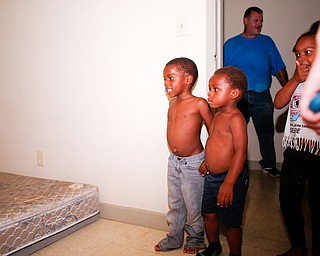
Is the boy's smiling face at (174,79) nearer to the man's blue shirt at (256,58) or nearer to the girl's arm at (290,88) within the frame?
the girl's arm at (290,88)

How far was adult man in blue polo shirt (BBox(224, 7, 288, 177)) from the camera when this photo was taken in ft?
9.07

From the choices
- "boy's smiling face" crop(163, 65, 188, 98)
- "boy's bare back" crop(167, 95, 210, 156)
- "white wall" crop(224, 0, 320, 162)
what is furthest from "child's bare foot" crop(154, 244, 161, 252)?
"white wall" crop(224, 0, 320, 162)

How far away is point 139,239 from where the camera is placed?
179cm

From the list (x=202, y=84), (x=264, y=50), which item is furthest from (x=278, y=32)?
(x=202, y=84)

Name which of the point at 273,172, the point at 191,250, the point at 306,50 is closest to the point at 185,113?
the point at 306,50

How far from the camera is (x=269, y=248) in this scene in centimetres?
166

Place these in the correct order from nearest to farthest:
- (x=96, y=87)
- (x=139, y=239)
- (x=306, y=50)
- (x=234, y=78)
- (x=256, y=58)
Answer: (x=306, y=50), (x=234, y=78), (x=139, y=239), (x=96, y=87), (x=256, y=58)

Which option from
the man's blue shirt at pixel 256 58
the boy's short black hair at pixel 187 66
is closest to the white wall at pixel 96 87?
the boy's short black hair at pixel 187 66

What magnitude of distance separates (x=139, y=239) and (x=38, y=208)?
57 centimetres

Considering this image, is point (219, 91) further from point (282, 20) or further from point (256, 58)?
point (282, 20)

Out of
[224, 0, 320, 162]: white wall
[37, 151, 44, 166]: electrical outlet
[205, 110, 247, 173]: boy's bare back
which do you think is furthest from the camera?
[224, 0, 320, 162]: white wall

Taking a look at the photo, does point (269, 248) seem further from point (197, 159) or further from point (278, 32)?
point (278, 32)

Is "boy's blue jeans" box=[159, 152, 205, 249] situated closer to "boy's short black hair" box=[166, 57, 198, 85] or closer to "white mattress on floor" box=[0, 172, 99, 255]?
"boy's short black hair" box=[166, 57, 198, 85]

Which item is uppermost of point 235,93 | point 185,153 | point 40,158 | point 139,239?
point 235,93
